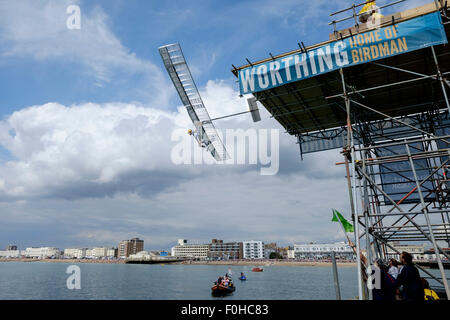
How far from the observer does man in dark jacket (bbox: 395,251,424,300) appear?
8.45 m

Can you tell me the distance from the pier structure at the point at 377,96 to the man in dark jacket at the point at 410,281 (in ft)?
8.07

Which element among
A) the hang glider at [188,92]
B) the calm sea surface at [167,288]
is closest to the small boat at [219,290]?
the calm sea surface at [167,288]

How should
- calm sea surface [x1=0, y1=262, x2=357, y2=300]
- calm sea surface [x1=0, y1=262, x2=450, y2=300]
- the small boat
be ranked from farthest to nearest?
1. the small boat
2. calm sea surface [x1=0, y1=262, x2=357, y2=300]
3. calm sea surface [x1=0, y1=262, x2=450, y2=300]

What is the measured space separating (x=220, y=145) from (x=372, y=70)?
20.2 m

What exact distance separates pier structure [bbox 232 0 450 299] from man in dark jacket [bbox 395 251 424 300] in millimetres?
2461

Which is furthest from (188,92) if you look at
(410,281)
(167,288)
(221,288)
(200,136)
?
(167,288)

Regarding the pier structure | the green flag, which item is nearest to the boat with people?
the pier structure

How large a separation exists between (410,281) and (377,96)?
1383cm

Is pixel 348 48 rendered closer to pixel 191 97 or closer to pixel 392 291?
pixel 392 291

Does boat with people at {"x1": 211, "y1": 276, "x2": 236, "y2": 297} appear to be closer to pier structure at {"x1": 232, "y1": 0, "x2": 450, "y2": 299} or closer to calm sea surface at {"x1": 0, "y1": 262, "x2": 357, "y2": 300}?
calm sea surface at {"x1": 0, "y1": 262, "x2": 357, "y2": 300}

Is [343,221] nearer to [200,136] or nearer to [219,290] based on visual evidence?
[200,136]

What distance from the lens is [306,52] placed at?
16953 millimetres

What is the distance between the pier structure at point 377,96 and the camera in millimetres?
13453
